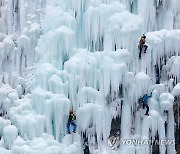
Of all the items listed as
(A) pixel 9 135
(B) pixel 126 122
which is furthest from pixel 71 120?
(A) pixel 9 135

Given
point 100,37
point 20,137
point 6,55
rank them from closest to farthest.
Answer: point 20,137 → point 100,37 → point 6,55

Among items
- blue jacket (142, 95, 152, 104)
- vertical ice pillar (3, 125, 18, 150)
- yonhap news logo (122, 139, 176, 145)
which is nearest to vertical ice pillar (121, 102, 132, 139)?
yonhap news logo (122, 139, 176, 145)

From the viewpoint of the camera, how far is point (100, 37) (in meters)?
16.1

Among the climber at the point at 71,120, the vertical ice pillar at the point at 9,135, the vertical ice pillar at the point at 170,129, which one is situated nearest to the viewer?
the climber at the point at 71,120

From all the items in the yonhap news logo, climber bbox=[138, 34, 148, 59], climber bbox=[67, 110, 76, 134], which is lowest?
the yonhap news logo

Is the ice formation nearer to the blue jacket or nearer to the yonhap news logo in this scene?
the yonhap news logo

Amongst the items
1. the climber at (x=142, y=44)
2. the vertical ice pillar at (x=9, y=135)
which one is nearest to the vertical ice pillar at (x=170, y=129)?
the climber at (x=142, y=44)

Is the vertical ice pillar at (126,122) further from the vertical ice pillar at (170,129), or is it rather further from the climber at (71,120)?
the climber at (71,120)

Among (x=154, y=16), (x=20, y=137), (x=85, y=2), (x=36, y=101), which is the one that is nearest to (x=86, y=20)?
(x=85, y=2)

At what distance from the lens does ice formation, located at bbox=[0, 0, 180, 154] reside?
1520 cm

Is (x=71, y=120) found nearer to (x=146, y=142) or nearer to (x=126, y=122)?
(x=126, y=122)

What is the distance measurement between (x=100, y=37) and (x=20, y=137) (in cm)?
441

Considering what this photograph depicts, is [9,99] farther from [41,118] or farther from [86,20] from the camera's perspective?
[86,20]

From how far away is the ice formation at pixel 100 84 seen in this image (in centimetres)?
1520
